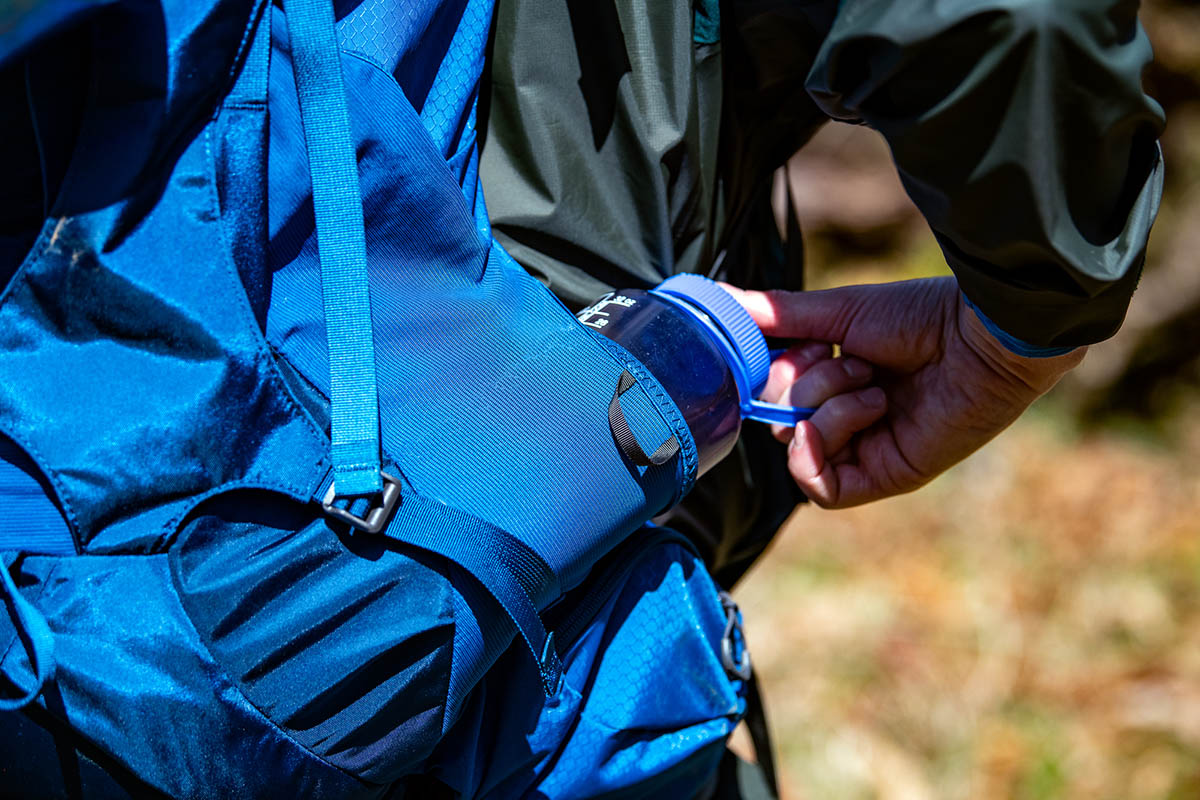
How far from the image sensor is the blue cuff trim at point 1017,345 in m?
0.77

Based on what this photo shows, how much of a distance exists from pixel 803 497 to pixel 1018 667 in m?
1.30

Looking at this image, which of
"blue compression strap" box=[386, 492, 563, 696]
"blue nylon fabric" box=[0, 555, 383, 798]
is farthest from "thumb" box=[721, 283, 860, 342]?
"blue nylon fabric" box=[0, 555, 383, 798]

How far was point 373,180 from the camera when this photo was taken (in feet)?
2.28

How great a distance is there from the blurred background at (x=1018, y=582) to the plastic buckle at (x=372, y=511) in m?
1.58

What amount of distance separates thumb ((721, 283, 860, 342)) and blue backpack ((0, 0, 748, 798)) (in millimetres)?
288

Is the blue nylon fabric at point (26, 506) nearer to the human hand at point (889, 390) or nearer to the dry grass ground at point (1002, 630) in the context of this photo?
the human hand at point (889, 390)

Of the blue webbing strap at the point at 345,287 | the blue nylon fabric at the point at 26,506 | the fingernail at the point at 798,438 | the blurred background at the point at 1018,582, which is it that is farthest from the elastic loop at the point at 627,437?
the blurred background at the point at 1018,582

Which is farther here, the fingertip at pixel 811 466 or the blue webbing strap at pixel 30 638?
the fingertip at pixel 811 466

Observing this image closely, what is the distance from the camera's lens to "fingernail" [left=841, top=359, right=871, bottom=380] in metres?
0.94

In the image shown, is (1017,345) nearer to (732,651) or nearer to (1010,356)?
(1010,356)

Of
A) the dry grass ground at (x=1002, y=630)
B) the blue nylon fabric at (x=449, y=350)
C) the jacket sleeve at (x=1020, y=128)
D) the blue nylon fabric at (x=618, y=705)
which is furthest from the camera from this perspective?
the dry grass ground at (x=1002, y=630)

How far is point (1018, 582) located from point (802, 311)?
5.47 ft

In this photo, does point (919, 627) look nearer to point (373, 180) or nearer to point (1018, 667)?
point (1018, 667)

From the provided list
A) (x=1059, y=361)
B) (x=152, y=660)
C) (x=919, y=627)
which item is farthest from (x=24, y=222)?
(x=919, y=627)
